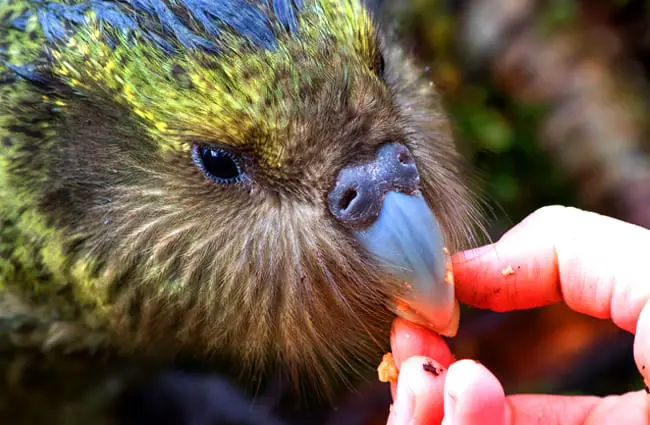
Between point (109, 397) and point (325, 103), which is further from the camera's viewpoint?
point (109, 397)

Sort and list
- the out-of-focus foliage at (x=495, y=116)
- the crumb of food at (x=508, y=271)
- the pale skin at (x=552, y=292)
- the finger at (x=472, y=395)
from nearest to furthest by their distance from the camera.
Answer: the finger at (x=472, y=395) < the pale skin at (x=552, y=292) < the crumb of food at (x=508, y=271) < the out-of-focus foliage at (x=495, y=116)

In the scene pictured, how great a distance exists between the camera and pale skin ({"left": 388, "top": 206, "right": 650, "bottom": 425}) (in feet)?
3.06

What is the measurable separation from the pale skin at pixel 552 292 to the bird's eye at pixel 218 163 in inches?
12.7

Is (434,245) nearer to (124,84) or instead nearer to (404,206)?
(404,206)

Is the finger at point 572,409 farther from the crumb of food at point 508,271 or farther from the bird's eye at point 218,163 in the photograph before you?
the bird's eye at point 218,163

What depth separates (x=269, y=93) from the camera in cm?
97

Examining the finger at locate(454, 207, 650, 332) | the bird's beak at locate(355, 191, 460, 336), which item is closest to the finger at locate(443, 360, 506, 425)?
the bird's beak at locate(355, 191, 460, 336)

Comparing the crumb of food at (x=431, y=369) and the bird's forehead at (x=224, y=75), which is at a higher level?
the bird's forehead at (x=224, y=75)

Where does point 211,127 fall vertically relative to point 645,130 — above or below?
below

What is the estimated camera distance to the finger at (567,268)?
961 millimetres

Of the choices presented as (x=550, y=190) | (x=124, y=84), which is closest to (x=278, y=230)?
(x=124, y=84)

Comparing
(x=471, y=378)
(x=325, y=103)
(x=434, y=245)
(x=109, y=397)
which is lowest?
(x=109, y=397)

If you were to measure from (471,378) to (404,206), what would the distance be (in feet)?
0.78

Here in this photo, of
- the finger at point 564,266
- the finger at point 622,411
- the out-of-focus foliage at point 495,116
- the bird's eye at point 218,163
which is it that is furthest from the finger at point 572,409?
the out-of-focus foliage at point 495,116
